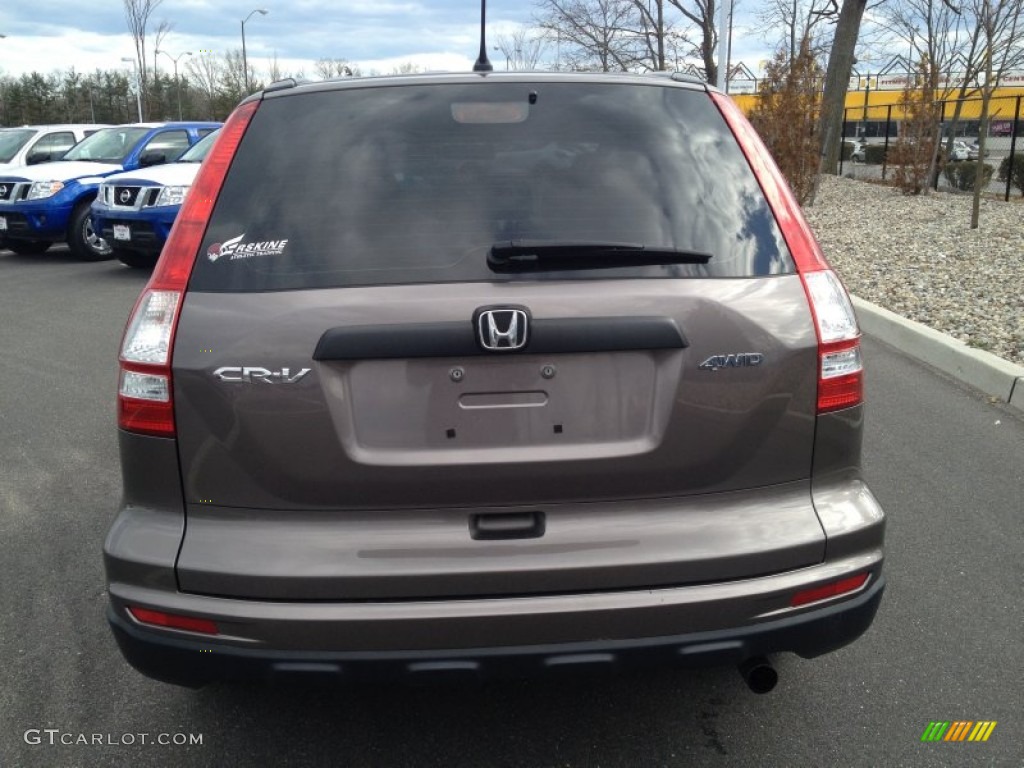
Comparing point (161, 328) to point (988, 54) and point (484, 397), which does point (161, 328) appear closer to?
point (484, 397)

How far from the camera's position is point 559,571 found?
2139 mm

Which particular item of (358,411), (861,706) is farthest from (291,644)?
(861,706)

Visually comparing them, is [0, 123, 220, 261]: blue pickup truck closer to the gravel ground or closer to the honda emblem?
the gravel ground

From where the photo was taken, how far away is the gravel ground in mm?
7918

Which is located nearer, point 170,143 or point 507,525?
point 507,525

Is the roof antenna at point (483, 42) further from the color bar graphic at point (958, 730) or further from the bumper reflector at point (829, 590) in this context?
the color bar graphic at point (958, 730)

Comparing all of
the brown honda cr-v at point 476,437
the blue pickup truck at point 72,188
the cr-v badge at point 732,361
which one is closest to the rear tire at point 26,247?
the blue pickup truck at point 72,188

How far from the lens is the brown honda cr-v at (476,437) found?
2135 millimetres

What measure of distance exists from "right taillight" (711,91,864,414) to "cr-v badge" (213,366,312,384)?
1.27m

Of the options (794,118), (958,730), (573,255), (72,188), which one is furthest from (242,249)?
(794,118)

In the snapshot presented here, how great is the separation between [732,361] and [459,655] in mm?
952

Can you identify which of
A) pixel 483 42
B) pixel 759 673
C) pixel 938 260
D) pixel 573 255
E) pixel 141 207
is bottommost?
pixel 938 260

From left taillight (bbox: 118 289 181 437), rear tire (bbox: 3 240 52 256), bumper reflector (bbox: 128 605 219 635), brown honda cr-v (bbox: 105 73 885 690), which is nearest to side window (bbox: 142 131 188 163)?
rear tire (bbox: 3 240 52 256)

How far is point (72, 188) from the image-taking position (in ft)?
44.1
